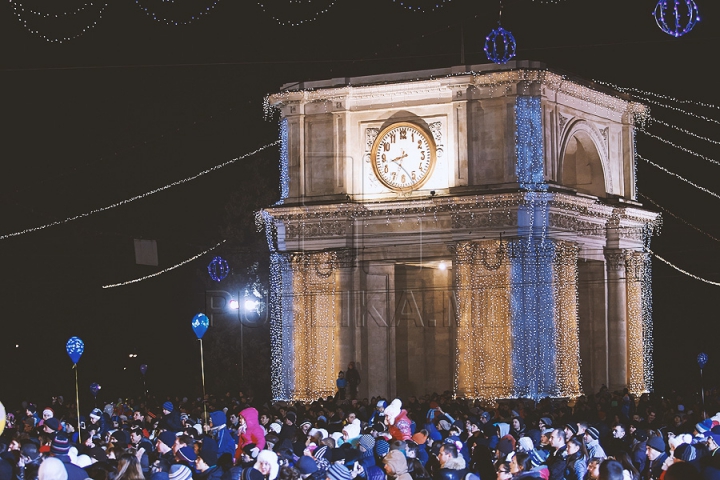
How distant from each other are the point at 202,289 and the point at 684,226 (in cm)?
2410

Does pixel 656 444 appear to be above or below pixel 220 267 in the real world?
below

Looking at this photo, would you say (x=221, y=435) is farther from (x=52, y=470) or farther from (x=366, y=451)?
(x=52, y=470)

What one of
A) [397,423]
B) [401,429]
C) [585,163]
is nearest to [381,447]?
[401,429]

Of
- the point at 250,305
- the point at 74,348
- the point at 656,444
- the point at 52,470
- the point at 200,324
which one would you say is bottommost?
the point at 656,444

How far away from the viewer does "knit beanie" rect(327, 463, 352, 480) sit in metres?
19.5

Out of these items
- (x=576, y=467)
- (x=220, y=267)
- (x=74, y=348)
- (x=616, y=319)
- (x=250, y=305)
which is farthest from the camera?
(x=250, y=305)

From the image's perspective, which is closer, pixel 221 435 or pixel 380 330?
pixel 221 435

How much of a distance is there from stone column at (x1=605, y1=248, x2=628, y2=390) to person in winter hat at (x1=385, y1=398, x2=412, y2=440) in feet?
85.1

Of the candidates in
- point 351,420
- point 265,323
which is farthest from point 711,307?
point 351,420

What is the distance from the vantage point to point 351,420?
96.9 feet

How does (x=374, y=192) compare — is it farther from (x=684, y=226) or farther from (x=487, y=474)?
(x=487, y=474)

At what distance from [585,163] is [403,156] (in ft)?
24.7

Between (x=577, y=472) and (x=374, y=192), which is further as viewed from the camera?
(x=374, y=192)

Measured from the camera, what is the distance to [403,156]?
169 ft
